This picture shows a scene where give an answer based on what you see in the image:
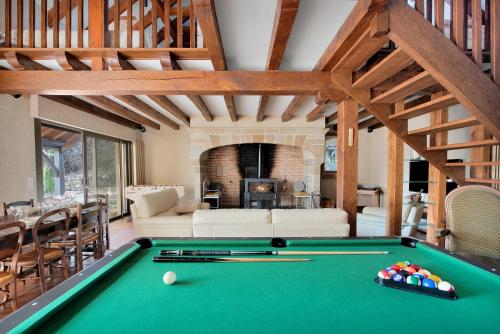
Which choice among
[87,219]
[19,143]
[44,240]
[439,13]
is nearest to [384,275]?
[439,13]

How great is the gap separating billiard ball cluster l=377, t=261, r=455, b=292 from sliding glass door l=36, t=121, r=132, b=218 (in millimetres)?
3889

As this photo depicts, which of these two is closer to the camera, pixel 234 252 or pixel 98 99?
pixel 234 252

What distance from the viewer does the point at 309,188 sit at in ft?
19.9

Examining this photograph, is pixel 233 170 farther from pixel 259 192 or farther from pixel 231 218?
pixel 231 218

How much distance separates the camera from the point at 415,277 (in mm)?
1050

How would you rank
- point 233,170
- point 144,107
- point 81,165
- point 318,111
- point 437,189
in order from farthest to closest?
point 233,170 < point 81,165 < point 318,111 < point 144,107 < point 437,189

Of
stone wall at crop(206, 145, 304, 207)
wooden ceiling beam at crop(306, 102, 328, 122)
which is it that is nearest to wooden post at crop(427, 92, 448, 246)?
wooden ceiling beam at crop(306, 102, 328, 122)

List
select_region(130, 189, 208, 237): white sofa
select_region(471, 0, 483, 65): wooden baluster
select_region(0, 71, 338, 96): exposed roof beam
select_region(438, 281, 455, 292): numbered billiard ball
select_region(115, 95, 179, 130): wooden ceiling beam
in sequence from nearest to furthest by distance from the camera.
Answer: select_region(438, 281, 455, 292): numbered billiard ball < select_region(471, 0, 483, 65): wooden baluster < select_region(0, 71, 338, 96): exposed roof beam < select_region(130, 189, 208, 237): white sofa < select_region(115, 95, 179, 130): wooden ceiling beam

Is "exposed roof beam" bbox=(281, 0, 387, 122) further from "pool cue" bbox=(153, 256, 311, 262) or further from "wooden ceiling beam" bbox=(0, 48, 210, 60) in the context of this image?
"pool cue" bbox=(153, 256, 311, 262)

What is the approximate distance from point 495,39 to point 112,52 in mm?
3194

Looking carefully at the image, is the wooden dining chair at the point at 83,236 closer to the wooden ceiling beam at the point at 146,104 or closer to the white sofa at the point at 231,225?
the white sofa at the point at 231,225

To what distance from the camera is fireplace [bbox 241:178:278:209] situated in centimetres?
606

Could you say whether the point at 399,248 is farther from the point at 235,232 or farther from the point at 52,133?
the point at 52,133

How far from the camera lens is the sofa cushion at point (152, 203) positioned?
3.12 meters
